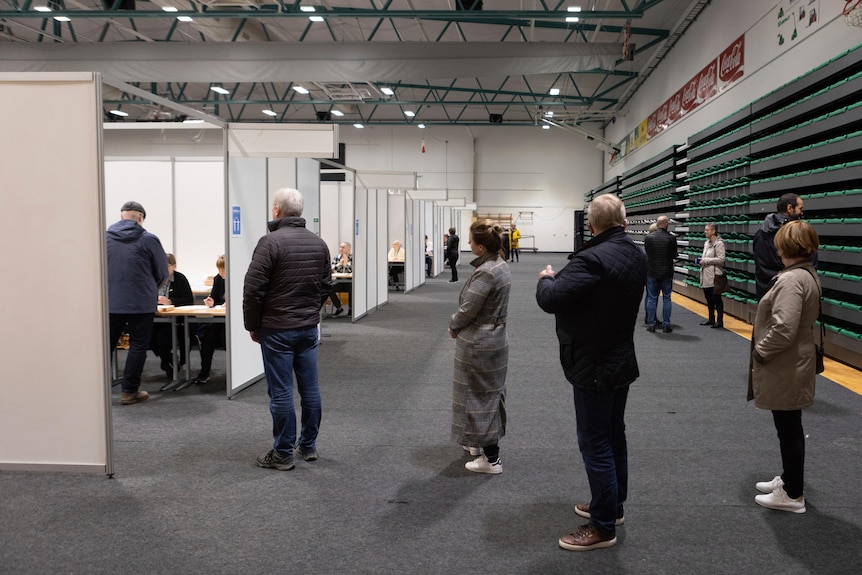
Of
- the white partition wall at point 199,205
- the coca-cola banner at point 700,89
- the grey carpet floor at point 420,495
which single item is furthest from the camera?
the coca-cola banner at point 700,89

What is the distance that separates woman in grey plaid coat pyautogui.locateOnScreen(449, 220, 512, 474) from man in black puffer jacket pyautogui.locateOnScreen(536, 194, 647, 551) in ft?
2.48

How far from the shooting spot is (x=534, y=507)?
3275 mm

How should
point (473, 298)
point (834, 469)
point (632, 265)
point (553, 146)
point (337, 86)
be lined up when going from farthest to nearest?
1. point (553, 146)
2. point (337, 86)
3. point (834, 469)
4. point (473, 298)
5. point (632, 265)

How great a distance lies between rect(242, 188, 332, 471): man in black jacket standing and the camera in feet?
11.8

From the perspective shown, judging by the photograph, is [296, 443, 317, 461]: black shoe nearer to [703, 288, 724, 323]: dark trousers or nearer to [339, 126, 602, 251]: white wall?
[703, 288, 724, 323]: dark trousers

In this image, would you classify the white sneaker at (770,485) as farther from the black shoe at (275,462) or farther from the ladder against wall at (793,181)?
the ladder against wall at (793,181)

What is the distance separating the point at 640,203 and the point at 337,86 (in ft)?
28.5

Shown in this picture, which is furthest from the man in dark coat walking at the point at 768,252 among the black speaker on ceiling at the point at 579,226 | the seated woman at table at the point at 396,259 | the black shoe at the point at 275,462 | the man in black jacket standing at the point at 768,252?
the black speaker on ceiling at the point at 579,226

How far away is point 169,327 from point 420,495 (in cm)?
359

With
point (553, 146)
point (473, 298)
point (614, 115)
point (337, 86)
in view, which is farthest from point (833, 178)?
point (553, 146)

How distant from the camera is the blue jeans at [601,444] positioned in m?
2.70

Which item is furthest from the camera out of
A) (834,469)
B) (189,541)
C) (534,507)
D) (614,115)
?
(614,115)

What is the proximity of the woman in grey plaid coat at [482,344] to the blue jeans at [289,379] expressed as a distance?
818 mm

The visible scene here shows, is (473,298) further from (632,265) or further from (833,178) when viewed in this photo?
(833,178)
